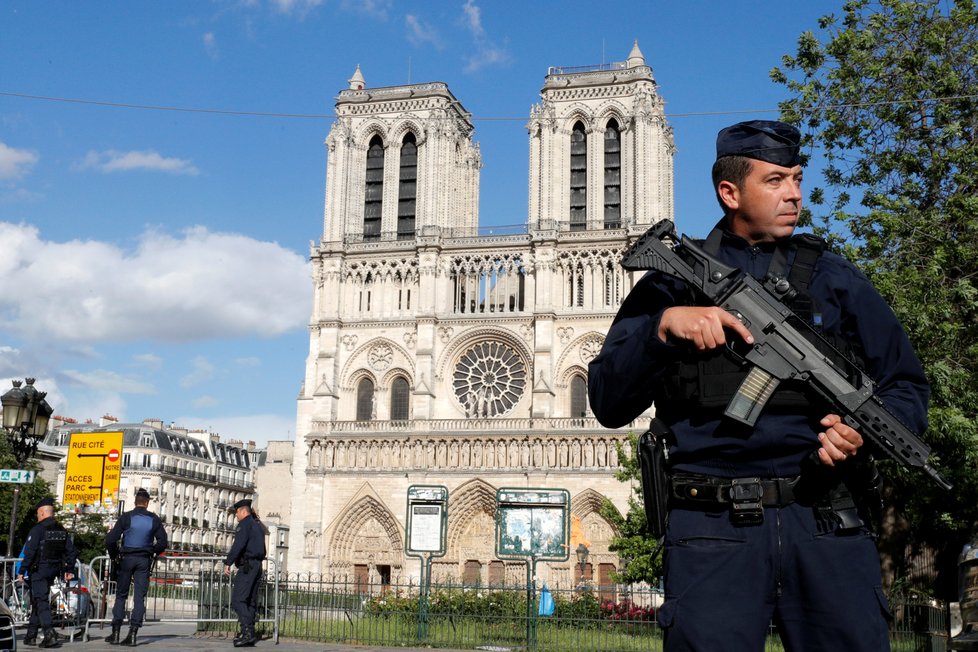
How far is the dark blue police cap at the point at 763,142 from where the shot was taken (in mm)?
2734

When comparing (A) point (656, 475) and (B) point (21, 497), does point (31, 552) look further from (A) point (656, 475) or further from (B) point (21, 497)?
(B) point (21, 497)

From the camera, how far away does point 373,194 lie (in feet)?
127

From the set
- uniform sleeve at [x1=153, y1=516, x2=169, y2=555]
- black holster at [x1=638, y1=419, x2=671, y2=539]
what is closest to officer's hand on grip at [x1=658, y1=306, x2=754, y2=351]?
black holster at [x1=638, y1=419, x2=671, y2=539]

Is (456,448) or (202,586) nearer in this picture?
(202,586)

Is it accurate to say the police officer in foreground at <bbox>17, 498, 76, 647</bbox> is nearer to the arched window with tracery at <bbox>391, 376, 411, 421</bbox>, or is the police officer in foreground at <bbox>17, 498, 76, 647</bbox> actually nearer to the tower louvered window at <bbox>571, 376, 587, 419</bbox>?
the tower louvered window at <bbox>571, 376, 587, 419</bbox>

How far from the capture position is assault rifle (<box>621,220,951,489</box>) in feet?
8.25

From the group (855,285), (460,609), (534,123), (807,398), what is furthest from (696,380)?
(534,123)

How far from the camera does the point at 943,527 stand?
1444cm

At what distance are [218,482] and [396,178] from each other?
29.7 metres

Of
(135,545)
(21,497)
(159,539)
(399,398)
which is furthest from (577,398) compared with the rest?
(135,545)

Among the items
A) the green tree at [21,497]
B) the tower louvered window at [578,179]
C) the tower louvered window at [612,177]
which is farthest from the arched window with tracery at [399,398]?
the green tree at [21,497]

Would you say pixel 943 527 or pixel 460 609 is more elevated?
pixel 943 527

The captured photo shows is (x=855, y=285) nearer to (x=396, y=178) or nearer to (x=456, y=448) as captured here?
(x=456, y=448)

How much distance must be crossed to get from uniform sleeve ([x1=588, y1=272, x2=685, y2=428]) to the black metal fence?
8.24 meters
